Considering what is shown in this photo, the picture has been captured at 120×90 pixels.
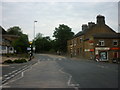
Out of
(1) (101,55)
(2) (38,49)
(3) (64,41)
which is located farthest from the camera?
(2) (38,49)

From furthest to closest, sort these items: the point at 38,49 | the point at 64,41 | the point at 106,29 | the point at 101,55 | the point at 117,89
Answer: the point at 38,49 → the point at 64,41 → the point at 106,29 → the point at 101,55 → the point at 117,89

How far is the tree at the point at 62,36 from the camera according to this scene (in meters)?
98.5

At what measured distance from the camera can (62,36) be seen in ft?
325

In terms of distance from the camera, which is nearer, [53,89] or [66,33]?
[53,89]

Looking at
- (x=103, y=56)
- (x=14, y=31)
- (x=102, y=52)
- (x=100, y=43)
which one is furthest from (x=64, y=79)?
(x=14, y=31)

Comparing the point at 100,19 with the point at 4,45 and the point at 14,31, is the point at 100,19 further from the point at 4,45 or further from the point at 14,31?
the point at 14,31

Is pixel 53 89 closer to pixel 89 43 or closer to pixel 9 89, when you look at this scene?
pixel 9 89

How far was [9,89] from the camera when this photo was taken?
10.1 m

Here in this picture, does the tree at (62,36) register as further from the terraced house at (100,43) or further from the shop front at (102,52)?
the shop front at (102,52)

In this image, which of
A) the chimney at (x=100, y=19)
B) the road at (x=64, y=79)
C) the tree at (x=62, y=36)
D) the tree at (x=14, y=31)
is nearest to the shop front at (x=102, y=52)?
the chimney at (x=100, y=19)

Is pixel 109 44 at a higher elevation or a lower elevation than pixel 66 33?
lower

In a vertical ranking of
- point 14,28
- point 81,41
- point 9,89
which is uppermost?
point 14,28

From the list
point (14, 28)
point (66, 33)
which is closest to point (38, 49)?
point (14, 28)

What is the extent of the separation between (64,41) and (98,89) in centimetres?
8883
